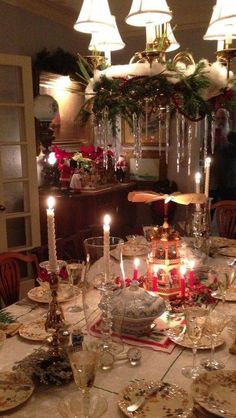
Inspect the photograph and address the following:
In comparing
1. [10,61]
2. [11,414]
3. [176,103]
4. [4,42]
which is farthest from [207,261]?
[4,42]

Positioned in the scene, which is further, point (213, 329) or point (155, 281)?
point (155, 281)

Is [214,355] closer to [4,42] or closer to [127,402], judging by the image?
[127,402]

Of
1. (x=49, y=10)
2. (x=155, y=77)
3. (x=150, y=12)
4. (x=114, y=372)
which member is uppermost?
(x=49, y=10)

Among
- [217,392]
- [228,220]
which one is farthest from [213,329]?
[228,220]

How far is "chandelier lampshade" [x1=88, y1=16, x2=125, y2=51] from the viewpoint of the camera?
179 cm

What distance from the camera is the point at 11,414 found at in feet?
3.21

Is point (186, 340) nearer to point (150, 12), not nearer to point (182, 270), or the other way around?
point (182, 270)

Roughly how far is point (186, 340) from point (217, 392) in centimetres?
28

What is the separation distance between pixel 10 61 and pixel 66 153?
1.23 metres

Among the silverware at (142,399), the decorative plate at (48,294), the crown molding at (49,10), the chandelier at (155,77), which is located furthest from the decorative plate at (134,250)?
the crown molding at (49,10)

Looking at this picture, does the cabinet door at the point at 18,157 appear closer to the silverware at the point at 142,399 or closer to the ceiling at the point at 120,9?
the ceiling at the point at 120,9

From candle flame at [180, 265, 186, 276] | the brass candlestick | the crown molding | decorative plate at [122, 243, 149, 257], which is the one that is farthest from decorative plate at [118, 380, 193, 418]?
the crown molding

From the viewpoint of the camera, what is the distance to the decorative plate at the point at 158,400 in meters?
0.96

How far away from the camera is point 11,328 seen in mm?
1403
